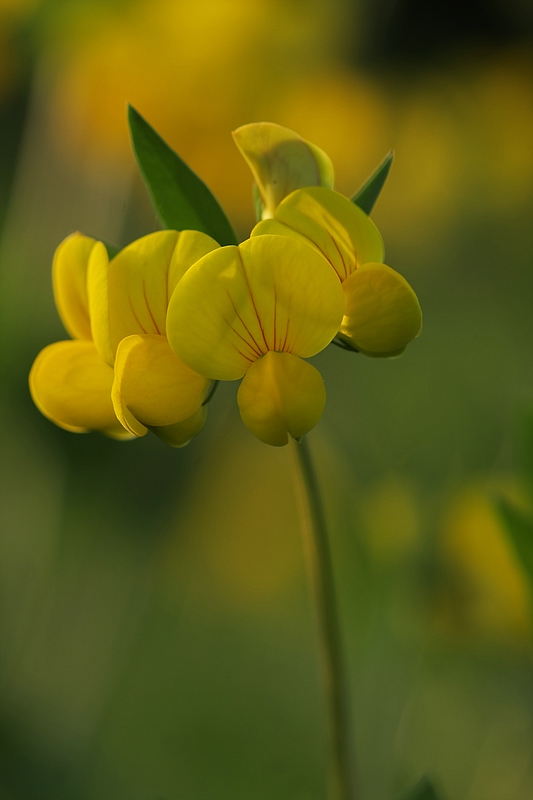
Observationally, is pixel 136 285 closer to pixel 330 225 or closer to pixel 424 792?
pixel 330 225

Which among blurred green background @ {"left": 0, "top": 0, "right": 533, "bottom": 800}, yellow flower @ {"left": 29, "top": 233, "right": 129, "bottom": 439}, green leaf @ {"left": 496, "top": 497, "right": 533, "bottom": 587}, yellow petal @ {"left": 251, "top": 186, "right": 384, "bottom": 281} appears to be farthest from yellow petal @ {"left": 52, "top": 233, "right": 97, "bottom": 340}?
blurred green background @ {"left": 0, "top": 0, "right": 533, "bottom": 800}

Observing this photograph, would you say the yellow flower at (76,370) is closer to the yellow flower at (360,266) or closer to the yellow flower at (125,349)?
the yellow flower at (125,349)

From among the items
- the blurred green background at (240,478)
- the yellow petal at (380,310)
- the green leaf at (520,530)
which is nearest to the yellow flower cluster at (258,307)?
the yellow petal at (380,310)

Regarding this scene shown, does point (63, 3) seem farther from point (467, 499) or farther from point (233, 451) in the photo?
point (467, 499)

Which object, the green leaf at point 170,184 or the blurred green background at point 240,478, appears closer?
the green leaf at point 170,184

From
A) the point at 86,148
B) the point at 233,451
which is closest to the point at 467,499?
the point at 233,451
